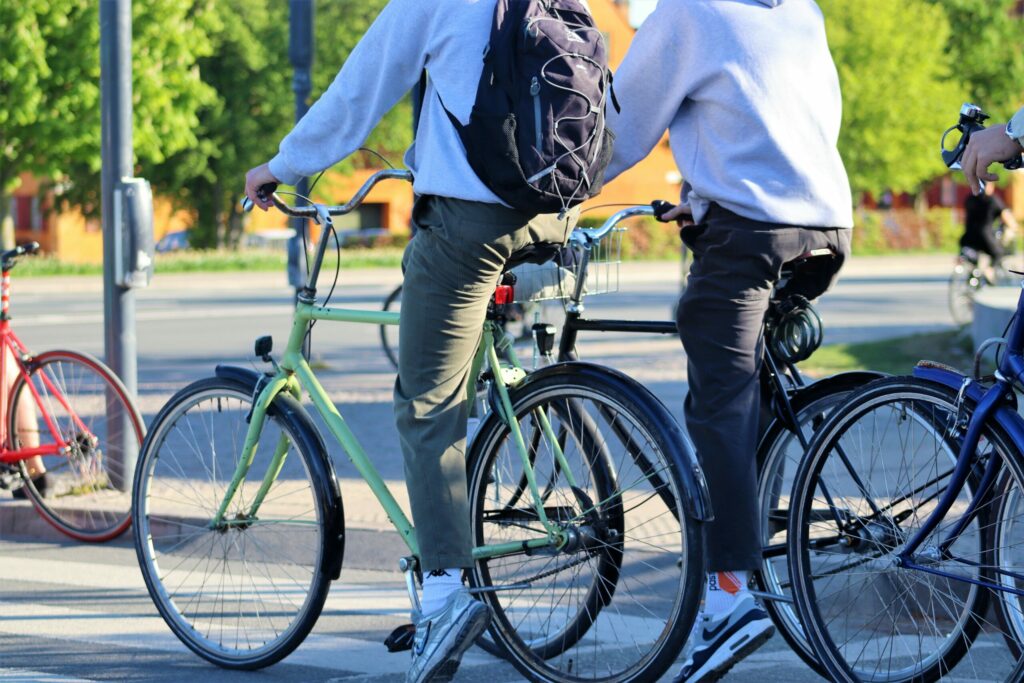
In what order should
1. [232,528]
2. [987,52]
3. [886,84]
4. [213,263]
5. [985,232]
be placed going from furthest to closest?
1. [987,52]
2. [886,84]
3. [213,263]
4. [985,232]
5. [232,528]

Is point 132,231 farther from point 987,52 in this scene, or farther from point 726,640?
point 987,52

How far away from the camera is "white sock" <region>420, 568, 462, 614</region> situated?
3.82 metres

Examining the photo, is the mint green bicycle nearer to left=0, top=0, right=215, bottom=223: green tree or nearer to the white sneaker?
the white sneaker

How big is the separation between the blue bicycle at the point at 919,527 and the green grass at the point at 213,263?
25.6 metres

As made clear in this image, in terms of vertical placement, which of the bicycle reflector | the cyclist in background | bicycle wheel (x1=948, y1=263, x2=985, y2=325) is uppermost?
the bicycle reflector

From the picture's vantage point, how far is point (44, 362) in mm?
6312

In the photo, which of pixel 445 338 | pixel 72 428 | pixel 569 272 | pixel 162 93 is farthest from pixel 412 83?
pixel 162 93

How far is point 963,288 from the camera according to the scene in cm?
1808

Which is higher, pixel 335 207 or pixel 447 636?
pixel 335 207

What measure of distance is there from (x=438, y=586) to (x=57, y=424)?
2988 millimetres

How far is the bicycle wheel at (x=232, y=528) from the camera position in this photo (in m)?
4.28

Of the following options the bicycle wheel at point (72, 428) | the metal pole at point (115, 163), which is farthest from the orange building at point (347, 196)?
the bicycle wheel at point (72, 428)

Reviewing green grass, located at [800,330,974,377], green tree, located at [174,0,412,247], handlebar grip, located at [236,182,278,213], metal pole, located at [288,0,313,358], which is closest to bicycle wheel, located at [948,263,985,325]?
green grass, located at [800,330,974,377]

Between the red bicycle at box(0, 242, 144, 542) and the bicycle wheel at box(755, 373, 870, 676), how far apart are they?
3007mm
